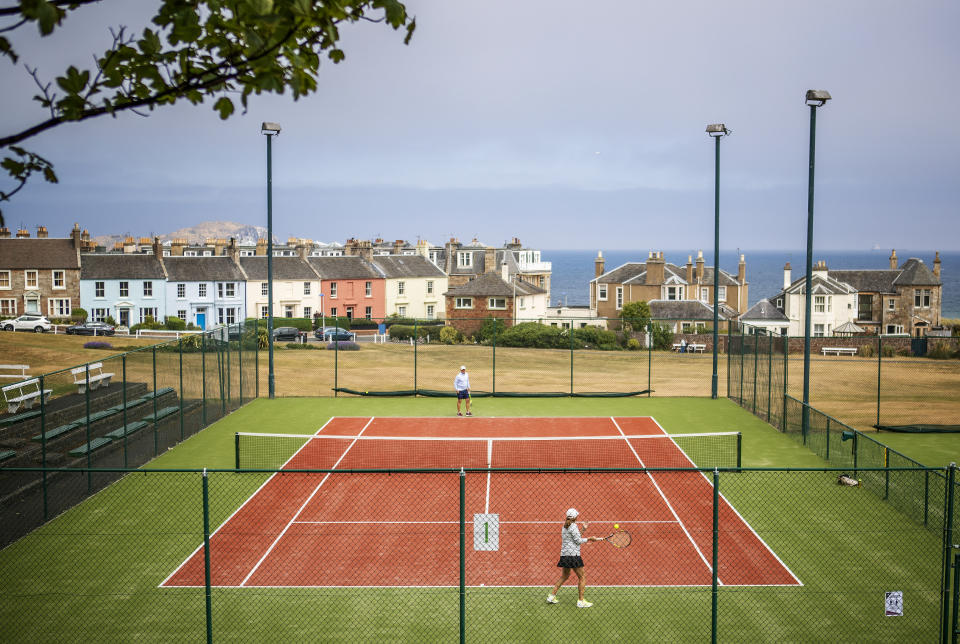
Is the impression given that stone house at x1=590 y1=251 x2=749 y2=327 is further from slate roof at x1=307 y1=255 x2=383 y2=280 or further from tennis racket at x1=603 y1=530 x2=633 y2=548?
tennis racket at x1=603 y1=530 x2=633 y2=548

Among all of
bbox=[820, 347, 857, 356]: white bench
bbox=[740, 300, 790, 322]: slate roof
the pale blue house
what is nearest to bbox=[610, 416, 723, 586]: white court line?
bbox=[820, 347, 857, 356]: white bench

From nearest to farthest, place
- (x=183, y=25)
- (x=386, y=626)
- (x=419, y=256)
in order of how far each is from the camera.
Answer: (x=183, y=25)
(x=386, y=626)
(x=419, y=256)

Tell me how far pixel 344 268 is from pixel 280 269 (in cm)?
641

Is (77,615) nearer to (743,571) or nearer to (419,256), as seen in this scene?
(743,571)

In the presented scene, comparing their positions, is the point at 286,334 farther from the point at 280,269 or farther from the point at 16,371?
the point at 16,371

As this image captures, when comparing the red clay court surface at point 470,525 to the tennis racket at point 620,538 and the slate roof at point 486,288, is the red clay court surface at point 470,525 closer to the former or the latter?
the tennis racket at point 620,538

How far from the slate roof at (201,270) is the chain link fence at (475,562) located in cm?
5194

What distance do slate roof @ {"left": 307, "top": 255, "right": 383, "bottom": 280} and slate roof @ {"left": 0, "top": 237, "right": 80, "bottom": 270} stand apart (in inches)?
744

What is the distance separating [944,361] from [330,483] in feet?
114

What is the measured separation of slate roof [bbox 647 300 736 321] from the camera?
218 feet

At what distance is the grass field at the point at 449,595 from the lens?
36.7ft

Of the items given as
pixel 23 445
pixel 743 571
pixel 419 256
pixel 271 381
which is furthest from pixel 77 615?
pixel 419 256

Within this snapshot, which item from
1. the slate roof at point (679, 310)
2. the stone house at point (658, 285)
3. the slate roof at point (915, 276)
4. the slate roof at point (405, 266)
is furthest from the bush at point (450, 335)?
the slate roof at point (915, 276)

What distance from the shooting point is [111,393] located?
2319cm
